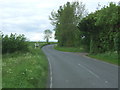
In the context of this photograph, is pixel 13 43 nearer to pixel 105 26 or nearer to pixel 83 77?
pixel 105 26

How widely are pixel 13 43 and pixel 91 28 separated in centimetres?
1537

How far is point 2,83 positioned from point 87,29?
3066 centimetres

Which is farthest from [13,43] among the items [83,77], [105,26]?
[83,77]

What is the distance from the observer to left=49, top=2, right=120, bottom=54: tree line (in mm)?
21875

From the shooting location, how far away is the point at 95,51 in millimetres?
36875

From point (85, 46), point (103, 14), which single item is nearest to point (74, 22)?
point (85, 46)

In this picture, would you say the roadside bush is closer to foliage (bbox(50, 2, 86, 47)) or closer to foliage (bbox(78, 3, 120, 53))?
foliage (bbox(78, 3, 120, 53))

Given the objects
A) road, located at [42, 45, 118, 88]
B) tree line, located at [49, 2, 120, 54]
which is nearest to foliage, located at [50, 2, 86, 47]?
tree line, located at [49, 2, 120, 54]

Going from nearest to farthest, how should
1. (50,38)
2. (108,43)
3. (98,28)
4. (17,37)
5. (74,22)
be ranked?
(108,43) < (17,37) < (98,28) < (74,22) < (50,38)

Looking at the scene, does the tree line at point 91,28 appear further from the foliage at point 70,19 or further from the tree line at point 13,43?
the tree line at point 13,43

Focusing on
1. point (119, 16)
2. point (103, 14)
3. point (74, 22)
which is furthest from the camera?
point (74, 22)

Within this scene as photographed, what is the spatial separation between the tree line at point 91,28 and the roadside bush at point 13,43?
39.8ft

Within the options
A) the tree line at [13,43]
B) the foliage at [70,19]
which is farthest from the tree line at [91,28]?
the tree line at [13,43]

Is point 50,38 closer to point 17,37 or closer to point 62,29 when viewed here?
point 62,29
